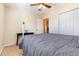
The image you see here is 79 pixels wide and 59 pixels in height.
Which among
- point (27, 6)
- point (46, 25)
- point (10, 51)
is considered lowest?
point (10, 51)

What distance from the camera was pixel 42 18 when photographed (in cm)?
85

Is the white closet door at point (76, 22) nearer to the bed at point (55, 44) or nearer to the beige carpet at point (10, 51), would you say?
the bed at point (55, 44)

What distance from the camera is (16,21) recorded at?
0.82 metres

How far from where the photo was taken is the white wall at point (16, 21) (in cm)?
79

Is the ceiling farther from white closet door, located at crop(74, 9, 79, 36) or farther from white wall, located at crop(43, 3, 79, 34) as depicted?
white closet door, located at crop(74, 9, 79, 36)

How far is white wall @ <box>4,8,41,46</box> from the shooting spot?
788 mm

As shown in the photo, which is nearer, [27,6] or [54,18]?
[27,6]

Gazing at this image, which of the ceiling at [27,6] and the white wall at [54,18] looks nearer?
the ceiling at [27,6]

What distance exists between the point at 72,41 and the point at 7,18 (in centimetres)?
62

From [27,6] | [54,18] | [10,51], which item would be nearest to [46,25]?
[54,18]

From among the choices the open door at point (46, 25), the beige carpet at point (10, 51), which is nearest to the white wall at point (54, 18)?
the open door at point (46, 25)

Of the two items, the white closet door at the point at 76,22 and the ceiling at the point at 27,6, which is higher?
the ceiling at the point at 27,6

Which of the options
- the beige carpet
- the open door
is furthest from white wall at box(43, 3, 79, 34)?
the beige carpet

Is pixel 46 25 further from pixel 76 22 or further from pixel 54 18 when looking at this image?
pixel 76 22
